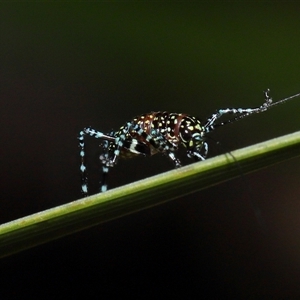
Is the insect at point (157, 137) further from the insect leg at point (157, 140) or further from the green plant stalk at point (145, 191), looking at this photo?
the green plant stalk at point (145, 191)

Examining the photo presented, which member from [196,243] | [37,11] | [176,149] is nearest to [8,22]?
[37,11]

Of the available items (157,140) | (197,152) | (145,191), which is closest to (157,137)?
(157,140)

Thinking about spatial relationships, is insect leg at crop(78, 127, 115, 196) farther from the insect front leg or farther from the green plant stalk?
the green plant stalk

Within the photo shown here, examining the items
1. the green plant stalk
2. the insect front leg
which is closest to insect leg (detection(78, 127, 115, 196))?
the insect front leg

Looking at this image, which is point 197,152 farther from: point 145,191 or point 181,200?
point 145,191

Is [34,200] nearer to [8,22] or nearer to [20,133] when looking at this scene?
[20,133]
